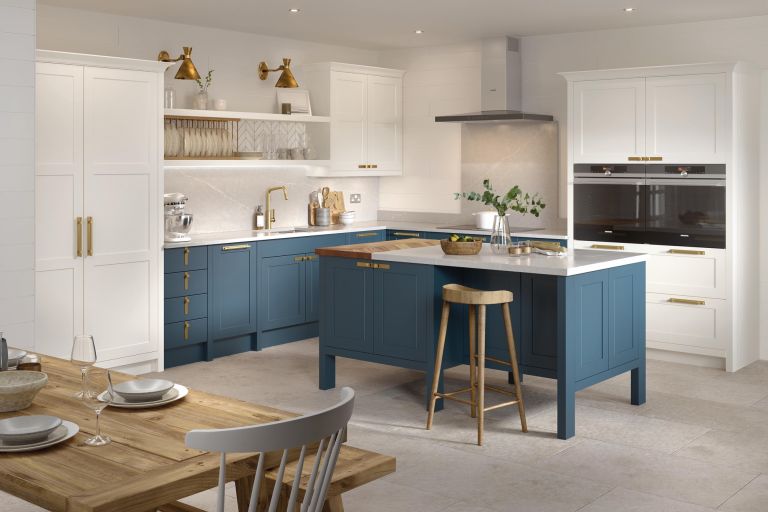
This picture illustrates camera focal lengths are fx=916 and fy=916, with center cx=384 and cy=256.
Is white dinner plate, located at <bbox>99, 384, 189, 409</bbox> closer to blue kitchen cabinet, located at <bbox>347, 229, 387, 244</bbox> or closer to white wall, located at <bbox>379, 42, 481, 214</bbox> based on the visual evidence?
blue kitchen cabinet, located at <bbox>347, 229, 387, 244</bbox>

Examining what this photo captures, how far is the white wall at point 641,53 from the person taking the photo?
6.97 m

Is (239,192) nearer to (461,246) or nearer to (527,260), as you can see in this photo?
(461,246)

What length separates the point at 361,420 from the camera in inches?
212

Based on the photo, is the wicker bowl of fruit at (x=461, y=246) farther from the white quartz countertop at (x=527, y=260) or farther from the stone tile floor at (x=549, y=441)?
the stone tile floor at (x=549, y=441)

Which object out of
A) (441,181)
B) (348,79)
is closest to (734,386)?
(441,181)

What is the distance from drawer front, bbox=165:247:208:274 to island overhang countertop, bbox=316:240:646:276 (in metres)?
1.24

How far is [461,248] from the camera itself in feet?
18.1

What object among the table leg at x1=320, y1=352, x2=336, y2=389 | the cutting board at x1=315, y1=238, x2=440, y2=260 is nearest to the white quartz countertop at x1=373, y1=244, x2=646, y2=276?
the cutting board at x1=315, y1=238, x2=440, y2=260

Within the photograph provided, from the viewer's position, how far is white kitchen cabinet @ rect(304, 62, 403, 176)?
823 centimetres

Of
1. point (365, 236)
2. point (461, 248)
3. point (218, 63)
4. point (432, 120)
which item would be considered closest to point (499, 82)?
point (432, 120)

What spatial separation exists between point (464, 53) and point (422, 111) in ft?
2.37

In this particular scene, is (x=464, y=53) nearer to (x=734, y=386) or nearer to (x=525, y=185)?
(x=525, y=185)

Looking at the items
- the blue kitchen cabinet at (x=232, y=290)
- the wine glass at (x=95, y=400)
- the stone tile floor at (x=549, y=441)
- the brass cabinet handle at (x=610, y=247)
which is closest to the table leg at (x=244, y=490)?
the wine glass at (x=95, y=400)

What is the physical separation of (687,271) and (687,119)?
1119 mm
